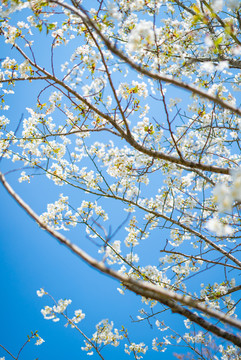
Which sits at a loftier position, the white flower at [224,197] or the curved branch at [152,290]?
the white flower at [224,197]

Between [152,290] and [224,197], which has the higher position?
[224,197]

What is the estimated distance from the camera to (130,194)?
520 cm

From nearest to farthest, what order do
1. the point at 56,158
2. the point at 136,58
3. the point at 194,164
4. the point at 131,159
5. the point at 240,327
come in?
the point at 240,327
the point at 194,164
the point at 136,58
the point at 131,159
the point at 56,158

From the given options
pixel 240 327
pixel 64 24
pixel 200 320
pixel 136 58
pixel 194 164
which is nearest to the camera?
pixel 240 327

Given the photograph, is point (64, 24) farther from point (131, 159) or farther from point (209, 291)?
point (209, 291)

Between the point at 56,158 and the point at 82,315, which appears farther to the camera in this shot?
the point at 82,315

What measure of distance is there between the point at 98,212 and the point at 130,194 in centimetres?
75

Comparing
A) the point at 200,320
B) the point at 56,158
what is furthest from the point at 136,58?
the point at 200,320

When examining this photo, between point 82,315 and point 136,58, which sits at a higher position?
point 136,58

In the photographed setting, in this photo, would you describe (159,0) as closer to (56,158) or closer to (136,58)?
(136,58)

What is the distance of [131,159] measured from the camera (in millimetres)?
4355

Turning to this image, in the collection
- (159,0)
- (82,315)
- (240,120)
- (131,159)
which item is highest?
(159,0)

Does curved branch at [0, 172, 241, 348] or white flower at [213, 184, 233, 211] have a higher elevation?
white flower at [213, 184, 233, 211]

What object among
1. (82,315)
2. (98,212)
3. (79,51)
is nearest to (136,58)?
(79,51)
